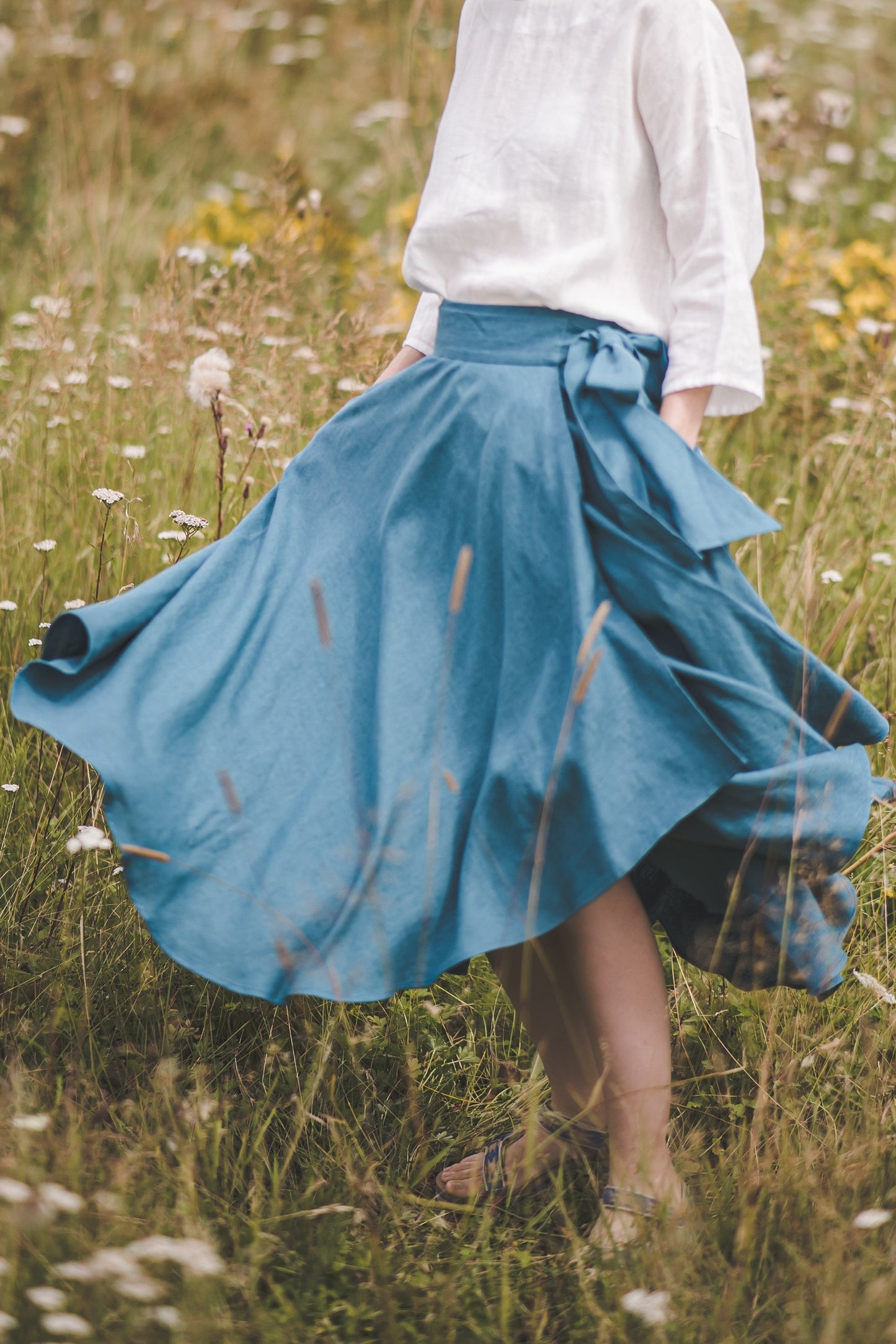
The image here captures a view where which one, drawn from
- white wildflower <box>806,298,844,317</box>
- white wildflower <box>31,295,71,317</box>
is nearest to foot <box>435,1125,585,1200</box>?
white wildflower <box>31,295,71,317</box>

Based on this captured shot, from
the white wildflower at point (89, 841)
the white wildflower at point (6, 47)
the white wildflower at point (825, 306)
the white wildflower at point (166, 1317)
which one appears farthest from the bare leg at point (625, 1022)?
the white wildflower at point (6, 47)

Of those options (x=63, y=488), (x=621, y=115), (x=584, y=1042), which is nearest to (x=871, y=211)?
(x=63, y=488)

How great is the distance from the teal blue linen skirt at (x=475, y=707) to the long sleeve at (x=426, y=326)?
0.60 ft

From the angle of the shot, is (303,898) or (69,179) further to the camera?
(69,179)

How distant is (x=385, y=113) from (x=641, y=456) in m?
3.42

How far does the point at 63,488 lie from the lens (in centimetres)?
289

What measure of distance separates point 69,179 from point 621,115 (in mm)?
3775

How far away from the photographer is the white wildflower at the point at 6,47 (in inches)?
198

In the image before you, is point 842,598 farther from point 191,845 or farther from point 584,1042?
point 191,845

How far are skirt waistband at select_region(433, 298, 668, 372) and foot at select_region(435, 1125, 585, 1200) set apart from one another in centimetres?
103

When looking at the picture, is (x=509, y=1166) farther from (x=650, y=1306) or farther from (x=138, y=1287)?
(x=138, y=1287)

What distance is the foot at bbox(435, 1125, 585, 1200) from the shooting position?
5.68ft

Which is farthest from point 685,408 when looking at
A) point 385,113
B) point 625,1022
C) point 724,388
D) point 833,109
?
point 385,113

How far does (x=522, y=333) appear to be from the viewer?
154 centimetres
